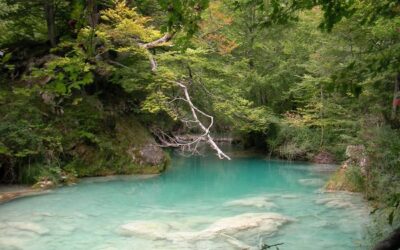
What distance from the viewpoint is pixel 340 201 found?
10.9m

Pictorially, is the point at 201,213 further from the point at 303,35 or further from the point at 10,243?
the point at 303,35

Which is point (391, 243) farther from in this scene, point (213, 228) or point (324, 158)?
point (324, 158)

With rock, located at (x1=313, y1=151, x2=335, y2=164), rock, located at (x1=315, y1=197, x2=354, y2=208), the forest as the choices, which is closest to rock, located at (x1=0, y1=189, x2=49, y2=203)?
the forest

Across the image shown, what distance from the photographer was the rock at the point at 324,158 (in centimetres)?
1965

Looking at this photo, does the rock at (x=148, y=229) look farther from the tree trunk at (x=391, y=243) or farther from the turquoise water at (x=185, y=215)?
the tree trunk at (x=391, y=243)

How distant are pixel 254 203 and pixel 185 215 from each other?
2.05m

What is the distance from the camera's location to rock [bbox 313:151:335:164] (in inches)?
773

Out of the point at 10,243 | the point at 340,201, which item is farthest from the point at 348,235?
the point at 10,243

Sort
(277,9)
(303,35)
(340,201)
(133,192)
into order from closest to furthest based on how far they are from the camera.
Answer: (277,9)
(340,201)
(133,192)
(303,35)

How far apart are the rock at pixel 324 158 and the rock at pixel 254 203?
8649 millimetres

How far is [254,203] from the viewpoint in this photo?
11.1 metres

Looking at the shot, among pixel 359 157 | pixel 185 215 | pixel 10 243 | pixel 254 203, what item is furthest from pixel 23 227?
pixel 359 157

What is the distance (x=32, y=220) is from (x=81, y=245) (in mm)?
2128

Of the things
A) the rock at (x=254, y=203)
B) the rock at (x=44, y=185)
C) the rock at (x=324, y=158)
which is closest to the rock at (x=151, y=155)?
the rock at (x=44, y=185)
